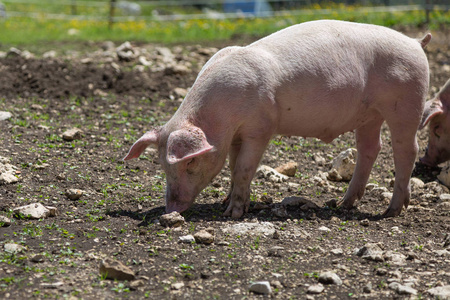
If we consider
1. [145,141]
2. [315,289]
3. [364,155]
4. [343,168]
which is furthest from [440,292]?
[343,168]

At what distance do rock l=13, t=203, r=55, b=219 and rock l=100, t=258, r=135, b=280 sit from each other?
1353mm

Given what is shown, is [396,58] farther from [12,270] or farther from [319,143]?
[12,270]

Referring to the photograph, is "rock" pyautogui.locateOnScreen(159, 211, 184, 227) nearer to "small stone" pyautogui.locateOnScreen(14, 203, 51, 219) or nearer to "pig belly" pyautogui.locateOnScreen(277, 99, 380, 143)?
"small stone" pyautogui.locateOnScreen(14, 203, 51, 219)

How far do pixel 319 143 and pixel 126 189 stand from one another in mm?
3067

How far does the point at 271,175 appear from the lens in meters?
7.48

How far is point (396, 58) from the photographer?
636cm

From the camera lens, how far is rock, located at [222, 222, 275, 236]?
554cm

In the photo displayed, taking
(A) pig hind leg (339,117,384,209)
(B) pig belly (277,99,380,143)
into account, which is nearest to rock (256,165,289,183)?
(A) pig hind leg (339,117,384,209)

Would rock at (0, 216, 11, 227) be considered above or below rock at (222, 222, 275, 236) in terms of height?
below

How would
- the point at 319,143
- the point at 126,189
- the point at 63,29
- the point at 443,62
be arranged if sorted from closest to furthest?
the point at 126,189 < the point at 319,143 < the point at 443,62 < the point at 63,29

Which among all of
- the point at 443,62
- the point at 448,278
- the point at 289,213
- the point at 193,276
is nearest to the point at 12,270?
the point at 193,276

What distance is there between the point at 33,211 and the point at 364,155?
346cm

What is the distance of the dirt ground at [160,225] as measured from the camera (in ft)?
15.0

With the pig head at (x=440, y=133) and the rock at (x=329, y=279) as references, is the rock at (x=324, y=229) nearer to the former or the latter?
the rock at (x=329, y=279)
